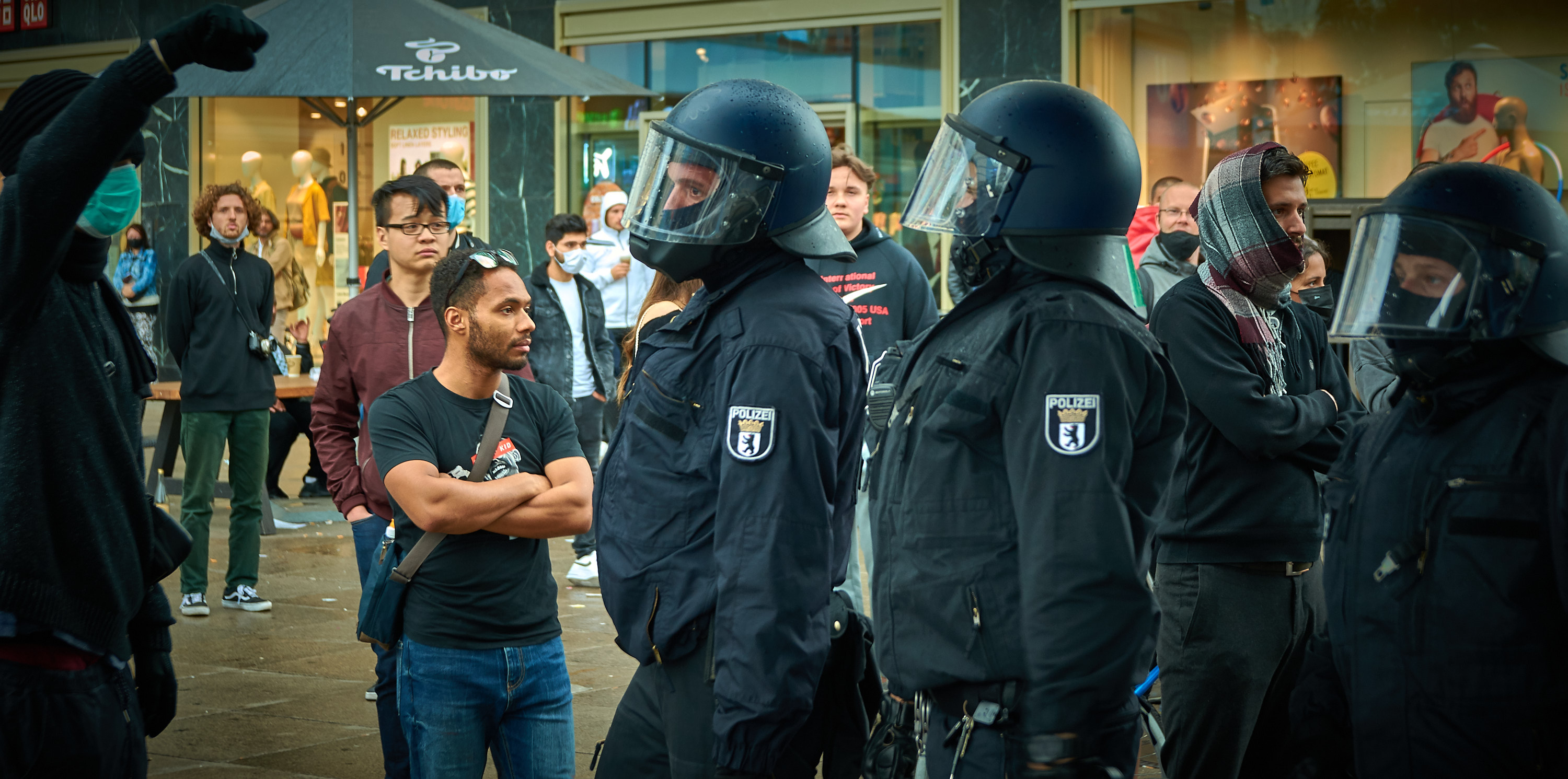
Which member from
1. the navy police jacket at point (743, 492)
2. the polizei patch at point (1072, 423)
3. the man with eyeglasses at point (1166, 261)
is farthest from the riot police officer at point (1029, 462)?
the man with eyeglasses at point (1166, 261)

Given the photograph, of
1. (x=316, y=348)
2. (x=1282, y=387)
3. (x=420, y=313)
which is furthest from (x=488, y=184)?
(x=1282, y=387)

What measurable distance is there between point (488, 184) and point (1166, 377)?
11654mm

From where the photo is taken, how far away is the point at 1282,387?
150 inches

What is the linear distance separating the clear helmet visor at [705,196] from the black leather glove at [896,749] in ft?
3.30

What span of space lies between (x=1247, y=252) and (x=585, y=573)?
5077 mm

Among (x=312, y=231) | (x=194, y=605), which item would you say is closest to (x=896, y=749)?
(x=194, y=605)

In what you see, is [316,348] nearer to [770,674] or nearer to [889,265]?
[889,265]

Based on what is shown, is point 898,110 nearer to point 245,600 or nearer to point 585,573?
point 585,573

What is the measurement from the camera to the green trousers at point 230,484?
7.52 m

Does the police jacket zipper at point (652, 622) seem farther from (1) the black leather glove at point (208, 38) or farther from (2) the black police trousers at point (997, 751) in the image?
(1) the black leather glove at point (208, 38)

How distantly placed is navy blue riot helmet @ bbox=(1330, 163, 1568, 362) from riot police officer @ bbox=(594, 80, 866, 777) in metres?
1.03

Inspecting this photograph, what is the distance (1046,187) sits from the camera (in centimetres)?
258

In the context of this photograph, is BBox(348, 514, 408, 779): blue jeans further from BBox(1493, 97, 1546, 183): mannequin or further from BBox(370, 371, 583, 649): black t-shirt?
BBox(1493, 97, 1546, 183): mannequin

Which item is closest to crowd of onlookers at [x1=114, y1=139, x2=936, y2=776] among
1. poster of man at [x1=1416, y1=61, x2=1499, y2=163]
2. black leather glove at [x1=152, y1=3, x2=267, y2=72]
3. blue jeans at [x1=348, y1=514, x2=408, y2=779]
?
blue jeans at [x1=348, y1=514, x2=408, y2=779]
